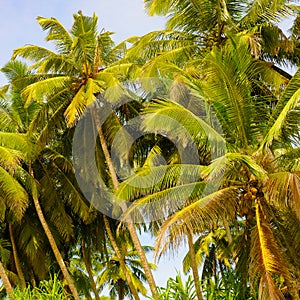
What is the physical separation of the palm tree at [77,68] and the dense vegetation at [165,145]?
4 cm

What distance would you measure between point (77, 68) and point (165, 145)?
12.4ft

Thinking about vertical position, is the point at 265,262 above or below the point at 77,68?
below

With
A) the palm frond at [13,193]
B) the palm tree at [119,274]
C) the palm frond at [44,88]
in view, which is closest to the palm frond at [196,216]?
the palm frond at [13,193]

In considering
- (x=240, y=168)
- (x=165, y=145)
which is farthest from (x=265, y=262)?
(x=165, y=145)

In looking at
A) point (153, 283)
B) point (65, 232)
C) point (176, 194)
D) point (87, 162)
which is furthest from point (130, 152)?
point (176, 194)

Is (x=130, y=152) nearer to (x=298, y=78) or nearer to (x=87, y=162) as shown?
(x=87, y=162)

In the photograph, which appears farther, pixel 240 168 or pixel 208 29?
pixel 208 29

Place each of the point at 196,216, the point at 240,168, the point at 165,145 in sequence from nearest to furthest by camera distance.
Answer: the point at 196,216 → the point at 240,168 → the point at 165,145

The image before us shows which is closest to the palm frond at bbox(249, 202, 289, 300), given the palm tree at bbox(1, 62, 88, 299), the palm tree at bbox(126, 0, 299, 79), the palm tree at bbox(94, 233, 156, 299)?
the palm tree at bbox(126, 0, 299, 79)

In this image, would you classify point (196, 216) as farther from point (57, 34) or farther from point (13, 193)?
point (57, 34)

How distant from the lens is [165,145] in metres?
17.2

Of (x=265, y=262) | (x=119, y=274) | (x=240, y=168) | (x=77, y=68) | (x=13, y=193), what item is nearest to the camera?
(x=265, y=262)

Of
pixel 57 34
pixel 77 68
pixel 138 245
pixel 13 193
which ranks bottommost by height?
pixel 138 245

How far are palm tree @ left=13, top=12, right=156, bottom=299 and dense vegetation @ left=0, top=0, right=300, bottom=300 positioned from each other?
42 mm
